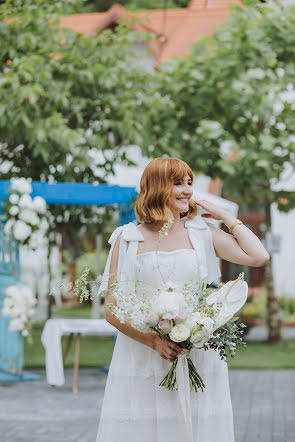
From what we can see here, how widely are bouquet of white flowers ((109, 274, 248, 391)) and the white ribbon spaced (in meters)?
0.02

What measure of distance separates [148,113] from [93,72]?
133cm

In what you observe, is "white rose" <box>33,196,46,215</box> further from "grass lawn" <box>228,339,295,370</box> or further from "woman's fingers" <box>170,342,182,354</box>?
"woman's fingers" <box>170,342,182,354</box>

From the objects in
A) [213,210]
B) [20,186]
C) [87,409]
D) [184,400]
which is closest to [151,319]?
[184,400]

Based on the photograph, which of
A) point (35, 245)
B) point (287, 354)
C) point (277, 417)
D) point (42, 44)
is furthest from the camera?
point (287, 354)

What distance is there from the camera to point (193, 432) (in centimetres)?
360

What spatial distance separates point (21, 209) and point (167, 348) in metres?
6.47

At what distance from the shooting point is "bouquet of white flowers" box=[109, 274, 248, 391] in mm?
3332

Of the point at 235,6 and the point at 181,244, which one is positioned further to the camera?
the point at 235,6

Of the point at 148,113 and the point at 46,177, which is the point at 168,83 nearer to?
the point at 148,113

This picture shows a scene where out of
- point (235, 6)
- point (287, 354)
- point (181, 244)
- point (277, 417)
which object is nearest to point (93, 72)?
point (235, 6)

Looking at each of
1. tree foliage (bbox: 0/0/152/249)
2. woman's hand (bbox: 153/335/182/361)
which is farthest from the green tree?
woman's hand (bbox: 153/335/182/361)

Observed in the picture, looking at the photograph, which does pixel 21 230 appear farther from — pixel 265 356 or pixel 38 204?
pixel 265 356

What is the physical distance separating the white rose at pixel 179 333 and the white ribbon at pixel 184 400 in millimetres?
193

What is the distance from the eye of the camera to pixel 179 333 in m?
3.32
